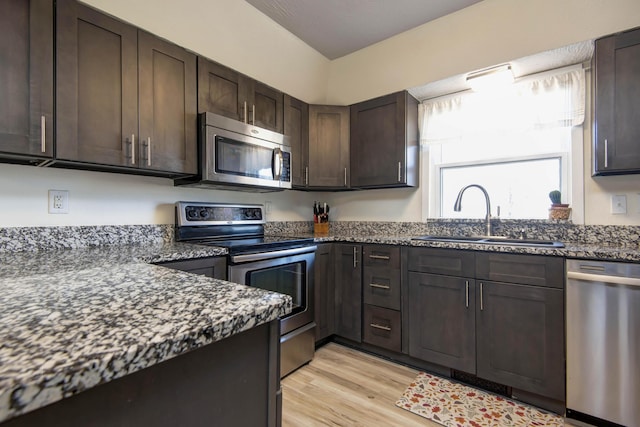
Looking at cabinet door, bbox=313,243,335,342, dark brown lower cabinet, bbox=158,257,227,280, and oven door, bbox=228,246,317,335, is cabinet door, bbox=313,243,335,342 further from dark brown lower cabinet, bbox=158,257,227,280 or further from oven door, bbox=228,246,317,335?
dark brown lower cabinet, bbox=158,257,227,280

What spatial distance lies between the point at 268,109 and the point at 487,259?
1943 mm

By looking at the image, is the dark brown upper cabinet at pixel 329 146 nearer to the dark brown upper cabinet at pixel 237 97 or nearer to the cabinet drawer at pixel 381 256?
the dark brown upper cabinet at pixel 237 97

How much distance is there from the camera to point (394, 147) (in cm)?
264

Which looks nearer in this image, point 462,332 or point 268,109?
point 462,332

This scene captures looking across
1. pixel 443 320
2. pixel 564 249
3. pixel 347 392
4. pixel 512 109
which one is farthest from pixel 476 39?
pixel 347 392

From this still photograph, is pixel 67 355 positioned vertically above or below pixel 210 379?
above

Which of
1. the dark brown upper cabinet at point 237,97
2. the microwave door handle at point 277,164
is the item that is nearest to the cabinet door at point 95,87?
the dark brown upper cabinet at point 237,97

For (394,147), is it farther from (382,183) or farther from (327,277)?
(327,277)

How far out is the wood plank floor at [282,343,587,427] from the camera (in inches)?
64.7

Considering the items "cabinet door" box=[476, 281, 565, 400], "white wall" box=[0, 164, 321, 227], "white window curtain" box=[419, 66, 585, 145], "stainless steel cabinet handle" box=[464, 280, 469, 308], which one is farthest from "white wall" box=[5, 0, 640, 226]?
"stainless steel cabinet handle" box=[464, 280, 469, 308]

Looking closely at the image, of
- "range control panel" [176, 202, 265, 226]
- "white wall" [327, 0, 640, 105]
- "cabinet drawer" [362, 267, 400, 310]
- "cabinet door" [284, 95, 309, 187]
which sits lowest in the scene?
"cabinet drawer" [362, 267, 400, 310]

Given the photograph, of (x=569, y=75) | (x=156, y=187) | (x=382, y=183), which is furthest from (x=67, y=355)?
(x=569, y=75)

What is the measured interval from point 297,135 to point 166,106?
1.17 metres

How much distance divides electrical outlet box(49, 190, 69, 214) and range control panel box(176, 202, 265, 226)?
0.60m
